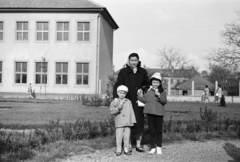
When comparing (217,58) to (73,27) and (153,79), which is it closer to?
(73,27)

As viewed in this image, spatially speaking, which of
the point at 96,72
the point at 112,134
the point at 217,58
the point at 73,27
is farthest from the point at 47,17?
the point at 112,134

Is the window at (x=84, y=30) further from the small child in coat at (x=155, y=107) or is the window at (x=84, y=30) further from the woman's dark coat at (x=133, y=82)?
the small child in coat at (x=155, y=107)

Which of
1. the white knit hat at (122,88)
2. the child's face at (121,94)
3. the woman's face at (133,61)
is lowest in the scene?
the child's face at (121,94)

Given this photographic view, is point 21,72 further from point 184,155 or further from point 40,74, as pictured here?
point 184,155

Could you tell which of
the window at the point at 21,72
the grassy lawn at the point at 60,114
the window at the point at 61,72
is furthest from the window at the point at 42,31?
the grassy lawn at the point at 60,114

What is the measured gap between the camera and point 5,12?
99.1ft

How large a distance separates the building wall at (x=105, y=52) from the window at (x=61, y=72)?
11.2ft

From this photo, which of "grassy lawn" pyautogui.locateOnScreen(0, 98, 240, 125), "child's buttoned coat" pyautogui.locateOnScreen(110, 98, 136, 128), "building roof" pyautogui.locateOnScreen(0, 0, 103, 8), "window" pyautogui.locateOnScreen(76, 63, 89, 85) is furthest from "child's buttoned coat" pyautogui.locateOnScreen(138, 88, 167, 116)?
"building roof" pyautogui.locateOnScreen(0, 0, 103, 8)

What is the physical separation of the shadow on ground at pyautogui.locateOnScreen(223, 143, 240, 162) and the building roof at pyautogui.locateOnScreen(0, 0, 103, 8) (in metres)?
23.7

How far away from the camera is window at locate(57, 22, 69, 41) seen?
2967cm

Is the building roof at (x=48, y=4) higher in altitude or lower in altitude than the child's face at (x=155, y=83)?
higher

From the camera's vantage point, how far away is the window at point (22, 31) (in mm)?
30375

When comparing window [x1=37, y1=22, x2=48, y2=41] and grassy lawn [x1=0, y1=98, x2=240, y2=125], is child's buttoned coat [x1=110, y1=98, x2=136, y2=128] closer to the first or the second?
grassy lawn [x1=0, y1=98, x2=240, y2=125]

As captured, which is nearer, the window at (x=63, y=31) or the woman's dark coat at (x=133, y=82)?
the woman's dark coat at (x=133, y=82)
